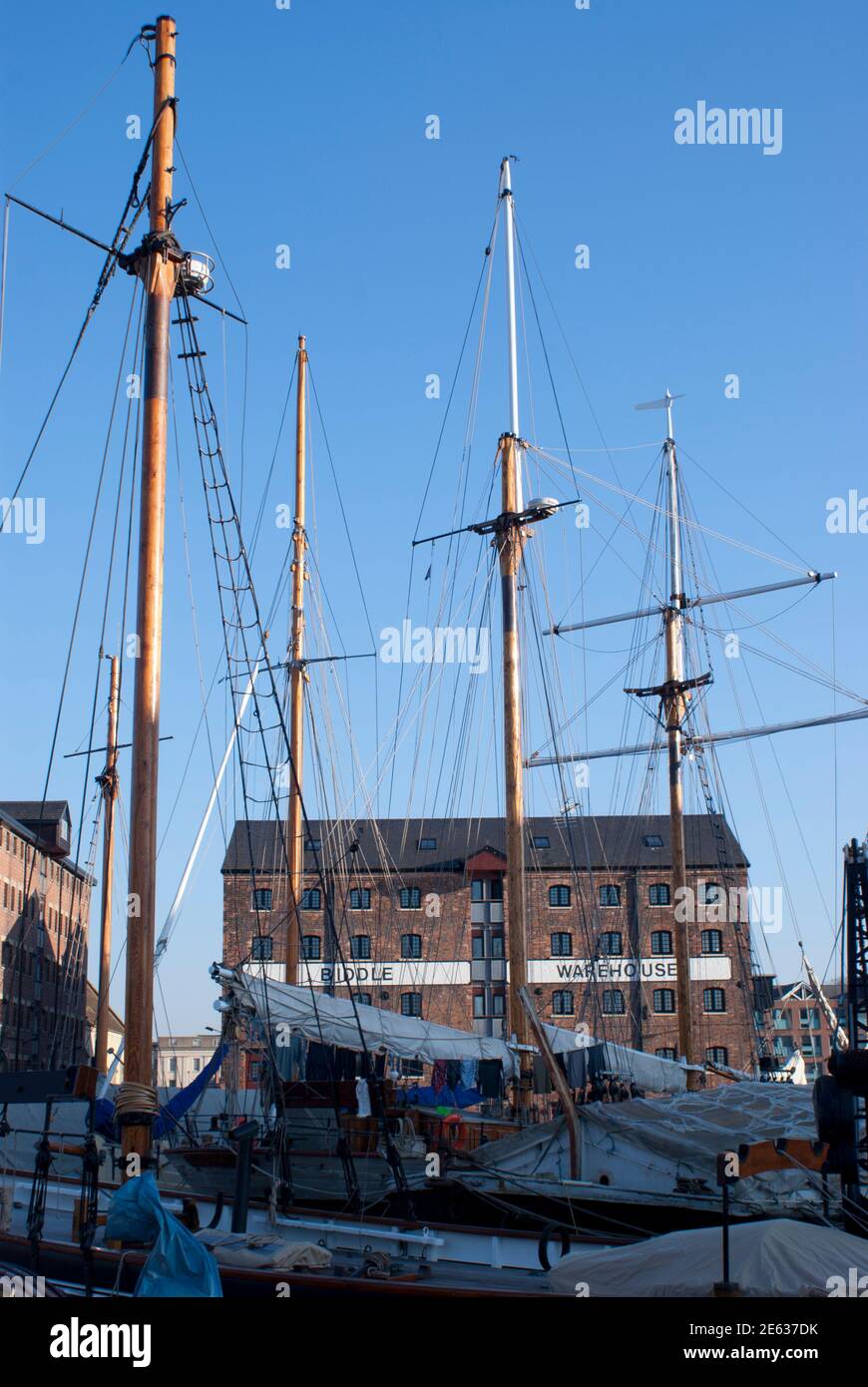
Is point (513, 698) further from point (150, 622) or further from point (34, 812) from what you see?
point (34, 812)

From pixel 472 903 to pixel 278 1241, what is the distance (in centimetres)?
5447

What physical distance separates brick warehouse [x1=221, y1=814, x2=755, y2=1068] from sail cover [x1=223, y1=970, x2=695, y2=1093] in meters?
30.7

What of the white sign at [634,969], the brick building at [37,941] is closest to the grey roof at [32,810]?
the brick building at [37,941]

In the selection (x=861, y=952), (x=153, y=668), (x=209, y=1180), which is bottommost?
(x=209, y=1180)

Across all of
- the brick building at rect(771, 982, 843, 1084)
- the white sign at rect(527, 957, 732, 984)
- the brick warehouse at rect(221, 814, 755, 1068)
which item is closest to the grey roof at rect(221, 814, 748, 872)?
the brick warehouse at rect(221, 814, 755, 1068)

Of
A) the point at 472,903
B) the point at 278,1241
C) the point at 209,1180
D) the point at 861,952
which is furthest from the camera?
the point at 472,903

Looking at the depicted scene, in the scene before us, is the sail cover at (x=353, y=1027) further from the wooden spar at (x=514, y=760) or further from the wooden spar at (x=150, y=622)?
the wooden spar at (x=150, y=622)

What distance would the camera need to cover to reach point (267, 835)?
7044cm

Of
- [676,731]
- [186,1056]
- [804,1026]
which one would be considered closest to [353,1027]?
[676,731]

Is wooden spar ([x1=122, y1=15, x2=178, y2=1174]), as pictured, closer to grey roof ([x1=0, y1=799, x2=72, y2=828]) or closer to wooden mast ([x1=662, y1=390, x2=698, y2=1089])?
wooden mast ([x1=662, y1=390, x2=698, y2=1089])

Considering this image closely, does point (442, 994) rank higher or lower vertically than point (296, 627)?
lower

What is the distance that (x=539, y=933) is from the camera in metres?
68.1

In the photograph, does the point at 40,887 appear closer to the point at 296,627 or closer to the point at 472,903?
the point at 472,903
